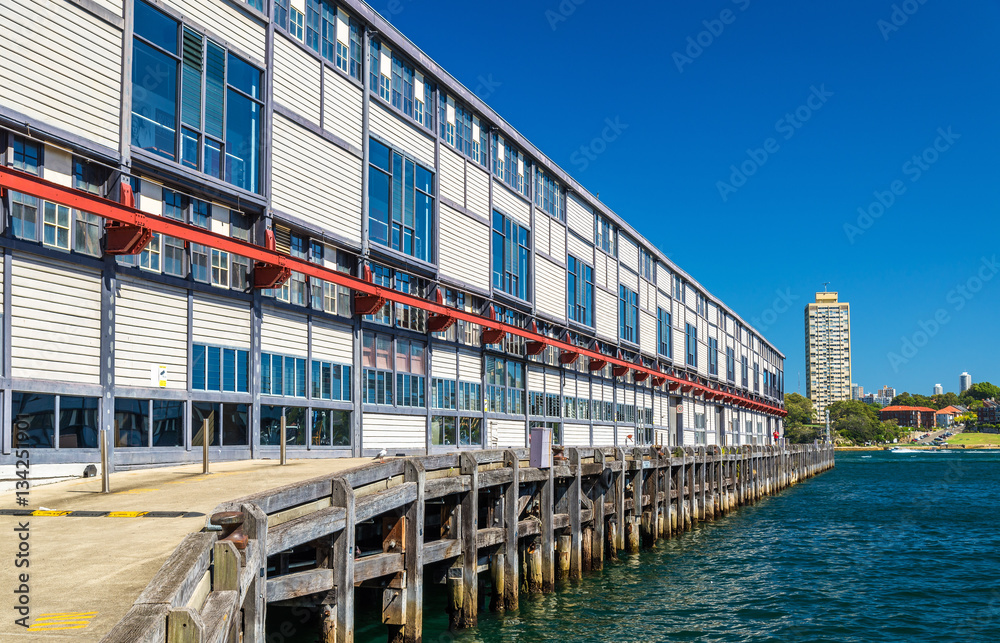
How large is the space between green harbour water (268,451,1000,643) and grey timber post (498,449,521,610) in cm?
45

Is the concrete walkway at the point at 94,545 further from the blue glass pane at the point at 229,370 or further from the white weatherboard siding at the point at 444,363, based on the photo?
the white weatherboard siding at the point at 444,363

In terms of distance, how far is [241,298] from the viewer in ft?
87.6

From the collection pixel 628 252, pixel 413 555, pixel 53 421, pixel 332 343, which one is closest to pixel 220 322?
pixel 332 343

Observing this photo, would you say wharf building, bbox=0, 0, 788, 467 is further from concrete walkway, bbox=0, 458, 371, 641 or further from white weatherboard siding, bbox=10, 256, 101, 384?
concrete walkway, bbox=0, 458, 371, 641

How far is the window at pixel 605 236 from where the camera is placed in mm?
58909

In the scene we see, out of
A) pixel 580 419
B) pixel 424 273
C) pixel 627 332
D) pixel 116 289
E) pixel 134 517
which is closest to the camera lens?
pixel 134 517

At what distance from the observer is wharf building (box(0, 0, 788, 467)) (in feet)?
67.7

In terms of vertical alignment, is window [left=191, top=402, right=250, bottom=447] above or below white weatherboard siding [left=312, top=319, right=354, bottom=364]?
below

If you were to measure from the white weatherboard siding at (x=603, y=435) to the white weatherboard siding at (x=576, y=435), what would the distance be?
1.69 metres

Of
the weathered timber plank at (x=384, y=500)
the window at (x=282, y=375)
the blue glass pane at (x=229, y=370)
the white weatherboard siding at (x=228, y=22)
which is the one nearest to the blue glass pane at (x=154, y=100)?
the white weatherboard siding at (x=228, y=22)

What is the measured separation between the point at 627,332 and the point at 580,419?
11.3 metres

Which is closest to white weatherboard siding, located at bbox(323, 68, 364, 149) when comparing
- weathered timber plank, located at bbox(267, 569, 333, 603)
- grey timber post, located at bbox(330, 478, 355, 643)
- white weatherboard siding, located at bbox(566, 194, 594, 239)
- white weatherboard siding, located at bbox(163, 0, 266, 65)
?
A: white weatherboard siding, located at bbox(163, 0, 266, 65)

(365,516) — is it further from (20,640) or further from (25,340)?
(25,340)

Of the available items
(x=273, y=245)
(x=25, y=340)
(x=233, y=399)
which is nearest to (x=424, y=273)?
(x=273, y=245)
